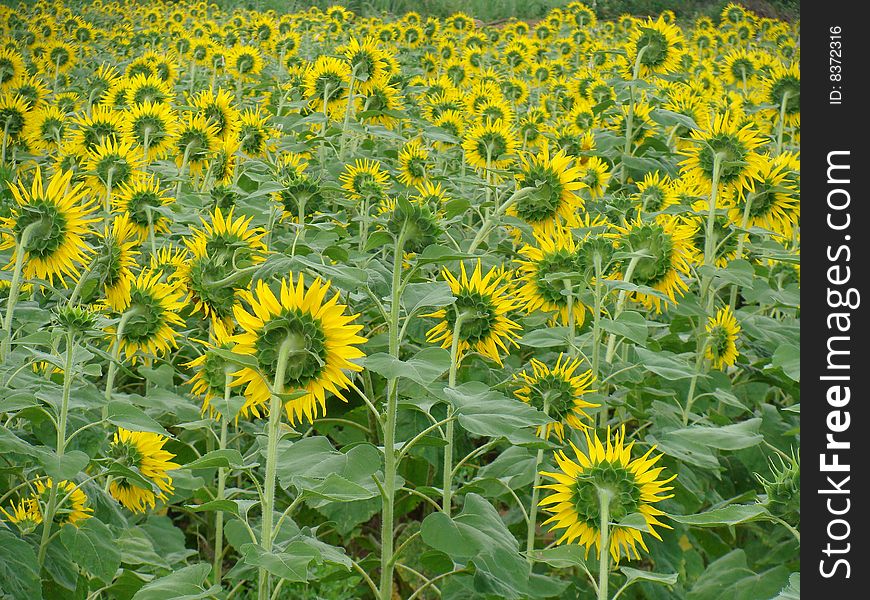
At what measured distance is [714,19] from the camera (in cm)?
937

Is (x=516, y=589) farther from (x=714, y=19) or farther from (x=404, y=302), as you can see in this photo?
(x=714, y=19)

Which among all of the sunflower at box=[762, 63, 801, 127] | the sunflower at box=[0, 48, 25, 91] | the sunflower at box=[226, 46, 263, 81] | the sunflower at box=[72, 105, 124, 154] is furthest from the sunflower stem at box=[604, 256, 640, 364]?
the sunflower at box=[226, 46, 263, 81]

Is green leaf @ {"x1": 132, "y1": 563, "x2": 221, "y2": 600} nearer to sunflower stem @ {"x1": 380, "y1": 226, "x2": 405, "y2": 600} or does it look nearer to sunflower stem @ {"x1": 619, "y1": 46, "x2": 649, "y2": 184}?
sunflower stem @ {"x1": 380, "y1": 226, "x2": 405, "y2": 600}

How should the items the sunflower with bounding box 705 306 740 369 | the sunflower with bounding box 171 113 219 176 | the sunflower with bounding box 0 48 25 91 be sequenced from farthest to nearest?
the sunflower with bounding box 0 48 25 91
the sunflower with bounding box 171 113 219 176
the sunflower with bounding box 705 306 740 369

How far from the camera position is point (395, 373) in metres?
1.17

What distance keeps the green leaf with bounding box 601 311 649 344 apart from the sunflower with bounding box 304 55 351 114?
1833mm

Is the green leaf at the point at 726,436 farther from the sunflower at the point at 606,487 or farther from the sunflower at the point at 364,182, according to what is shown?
the sunflower at the point at 364,182

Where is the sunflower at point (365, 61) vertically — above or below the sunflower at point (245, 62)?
below

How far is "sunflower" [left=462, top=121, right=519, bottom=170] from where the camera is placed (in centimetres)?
284

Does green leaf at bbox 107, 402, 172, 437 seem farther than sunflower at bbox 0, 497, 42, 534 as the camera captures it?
No

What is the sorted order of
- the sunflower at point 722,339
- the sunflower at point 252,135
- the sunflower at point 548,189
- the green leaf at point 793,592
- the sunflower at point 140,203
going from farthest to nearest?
the sunflower at point 252,135 < the sunflower at point 140,203 < the sunflower at point 722,339 < the sunflower at point 548,189 < the green leaf at point 793,592

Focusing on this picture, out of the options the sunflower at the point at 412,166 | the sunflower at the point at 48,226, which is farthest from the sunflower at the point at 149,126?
the sunflower at the point at 48,226

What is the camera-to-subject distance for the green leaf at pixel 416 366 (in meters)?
1.17
